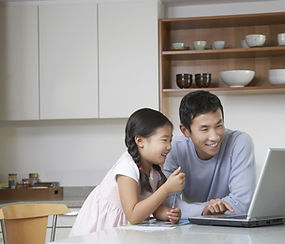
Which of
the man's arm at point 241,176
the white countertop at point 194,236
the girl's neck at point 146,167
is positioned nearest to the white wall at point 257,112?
the man's arm at point 241,176

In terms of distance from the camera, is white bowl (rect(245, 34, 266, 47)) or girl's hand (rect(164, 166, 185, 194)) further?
white bowl (rect(245, 34, 266, 47))

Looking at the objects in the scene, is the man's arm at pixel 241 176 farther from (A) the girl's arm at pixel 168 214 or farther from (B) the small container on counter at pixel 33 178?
(B) the small container on counter at pixel 33 178

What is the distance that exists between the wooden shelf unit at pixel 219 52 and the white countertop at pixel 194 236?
222 cm

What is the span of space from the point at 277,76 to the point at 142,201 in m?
2.20

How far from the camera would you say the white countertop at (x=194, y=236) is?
1.47 m

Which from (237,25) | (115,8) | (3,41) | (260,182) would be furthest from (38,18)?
(260,182)

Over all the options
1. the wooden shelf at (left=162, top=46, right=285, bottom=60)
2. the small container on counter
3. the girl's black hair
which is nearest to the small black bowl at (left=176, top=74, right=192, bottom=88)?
the wooden shelf at (left=162, top=46, right=285, bottom=60)

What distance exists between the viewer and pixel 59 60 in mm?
4020

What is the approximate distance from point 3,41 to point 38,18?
310 mm

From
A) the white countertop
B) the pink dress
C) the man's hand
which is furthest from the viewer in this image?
the pink dress

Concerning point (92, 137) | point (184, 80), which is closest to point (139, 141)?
point (184, 80)

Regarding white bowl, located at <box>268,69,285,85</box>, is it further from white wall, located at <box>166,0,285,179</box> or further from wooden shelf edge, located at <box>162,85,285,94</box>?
white wall, located at <box>166,0,285,179</box>

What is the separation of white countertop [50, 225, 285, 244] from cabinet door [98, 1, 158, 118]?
2238 mm

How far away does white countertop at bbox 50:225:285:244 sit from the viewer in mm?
1474
